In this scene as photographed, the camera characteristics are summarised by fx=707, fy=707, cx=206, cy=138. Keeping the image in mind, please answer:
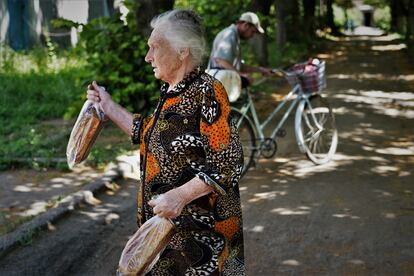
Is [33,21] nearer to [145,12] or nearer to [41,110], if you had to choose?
[41,110]

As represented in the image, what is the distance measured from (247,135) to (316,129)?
103 centimetres

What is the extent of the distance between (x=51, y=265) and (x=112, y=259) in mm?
509

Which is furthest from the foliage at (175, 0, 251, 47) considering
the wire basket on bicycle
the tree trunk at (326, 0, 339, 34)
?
the tree trunk at (326, 0, 339, 34)

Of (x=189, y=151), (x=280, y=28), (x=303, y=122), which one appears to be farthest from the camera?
(x=280, y=28)

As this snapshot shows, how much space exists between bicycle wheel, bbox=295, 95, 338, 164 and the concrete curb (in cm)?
211

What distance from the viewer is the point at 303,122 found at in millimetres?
8664

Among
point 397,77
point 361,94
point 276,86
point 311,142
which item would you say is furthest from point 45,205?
point 397,77

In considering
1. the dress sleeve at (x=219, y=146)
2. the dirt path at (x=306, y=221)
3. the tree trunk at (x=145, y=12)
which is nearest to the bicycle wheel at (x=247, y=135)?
the dirt path at (x=306, y=221)

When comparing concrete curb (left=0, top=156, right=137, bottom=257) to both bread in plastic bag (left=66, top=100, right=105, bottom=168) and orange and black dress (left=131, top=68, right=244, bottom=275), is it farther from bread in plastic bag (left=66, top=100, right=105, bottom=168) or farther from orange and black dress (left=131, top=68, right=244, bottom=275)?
orange and black dress (left=131, top=68, right=244, bottom=275)

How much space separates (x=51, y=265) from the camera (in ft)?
18.3

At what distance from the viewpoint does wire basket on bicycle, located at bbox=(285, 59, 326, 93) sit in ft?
26.9

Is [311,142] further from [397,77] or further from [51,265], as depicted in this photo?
[397,77]

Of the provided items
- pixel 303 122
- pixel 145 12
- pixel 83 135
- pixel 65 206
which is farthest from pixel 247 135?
pixel 83 135

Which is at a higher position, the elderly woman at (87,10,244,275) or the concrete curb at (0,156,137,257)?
the elderly woman at (87,10,244,275)
